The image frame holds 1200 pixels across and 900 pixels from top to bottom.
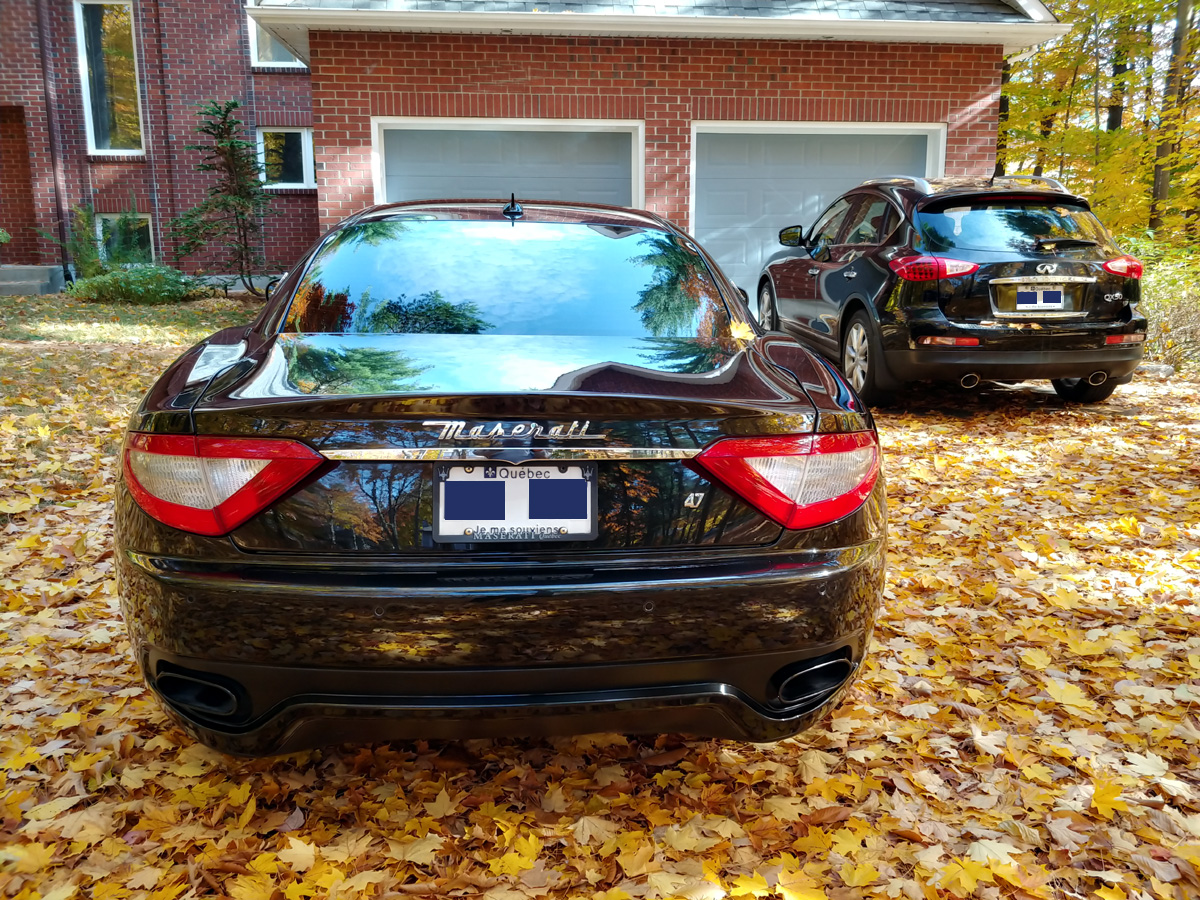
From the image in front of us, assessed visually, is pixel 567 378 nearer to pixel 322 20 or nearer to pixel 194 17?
pixel 322 20

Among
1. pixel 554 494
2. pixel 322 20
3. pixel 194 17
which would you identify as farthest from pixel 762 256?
pixel 194 17

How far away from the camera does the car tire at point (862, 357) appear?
23.3ft

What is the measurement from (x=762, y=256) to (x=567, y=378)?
34.6 feet

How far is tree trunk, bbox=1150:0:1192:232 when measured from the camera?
16.5m

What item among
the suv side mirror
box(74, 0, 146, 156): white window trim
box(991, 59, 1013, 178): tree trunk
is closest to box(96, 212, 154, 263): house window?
box(74, 0, 146, 156): white window trim

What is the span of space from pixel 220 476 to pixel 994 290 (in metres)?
5.93

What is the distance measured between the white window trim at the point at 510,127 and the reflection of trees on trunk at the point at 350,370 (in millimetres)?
9274

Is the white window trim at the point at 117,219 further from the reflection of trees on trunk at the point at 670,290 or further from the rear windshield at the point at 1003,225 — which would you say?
the reflection of trees on trunk at the point at 670,290

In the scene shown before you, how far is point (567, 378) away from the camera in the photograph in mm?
2104

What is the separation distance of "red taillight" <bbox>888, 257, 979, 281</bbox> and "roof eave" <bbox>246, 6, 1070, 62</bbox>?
565 centimetres

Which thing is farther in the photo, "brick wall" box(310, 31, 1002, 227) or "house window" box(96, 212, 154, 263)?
"house window" box(96, 212, 154, 263)

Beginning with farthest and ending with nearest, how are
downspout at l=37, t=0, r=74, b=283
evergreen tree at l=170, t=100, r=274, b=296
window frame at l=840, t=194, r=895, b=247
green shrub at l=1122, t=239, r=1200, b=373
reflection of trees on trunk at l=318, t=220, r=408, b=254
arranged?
downspout at l=37, t=0, r=74, b=283 < evergreen tree at l=170, t=100, r=274, b=296 < green shrub at l=1122, t=239, r=1200, b=373 < window frame at l=840, t=194, r=895, b=247 < reflection of trees on trunk at l=318, t=220, r=408, b=254

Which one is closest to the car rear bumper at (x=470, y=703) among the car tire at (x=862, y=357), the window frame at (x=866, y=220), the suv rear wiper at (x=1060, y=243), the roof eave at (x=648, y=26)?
the car tire at (x=862, y=357)

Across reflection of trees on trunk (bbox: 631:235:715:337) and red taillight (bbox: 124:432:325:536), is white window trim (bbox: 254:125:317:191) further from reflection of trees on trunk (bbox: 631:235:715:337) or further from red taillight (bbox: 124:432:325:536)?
red taillight (bbox: 124:432:325:536)
